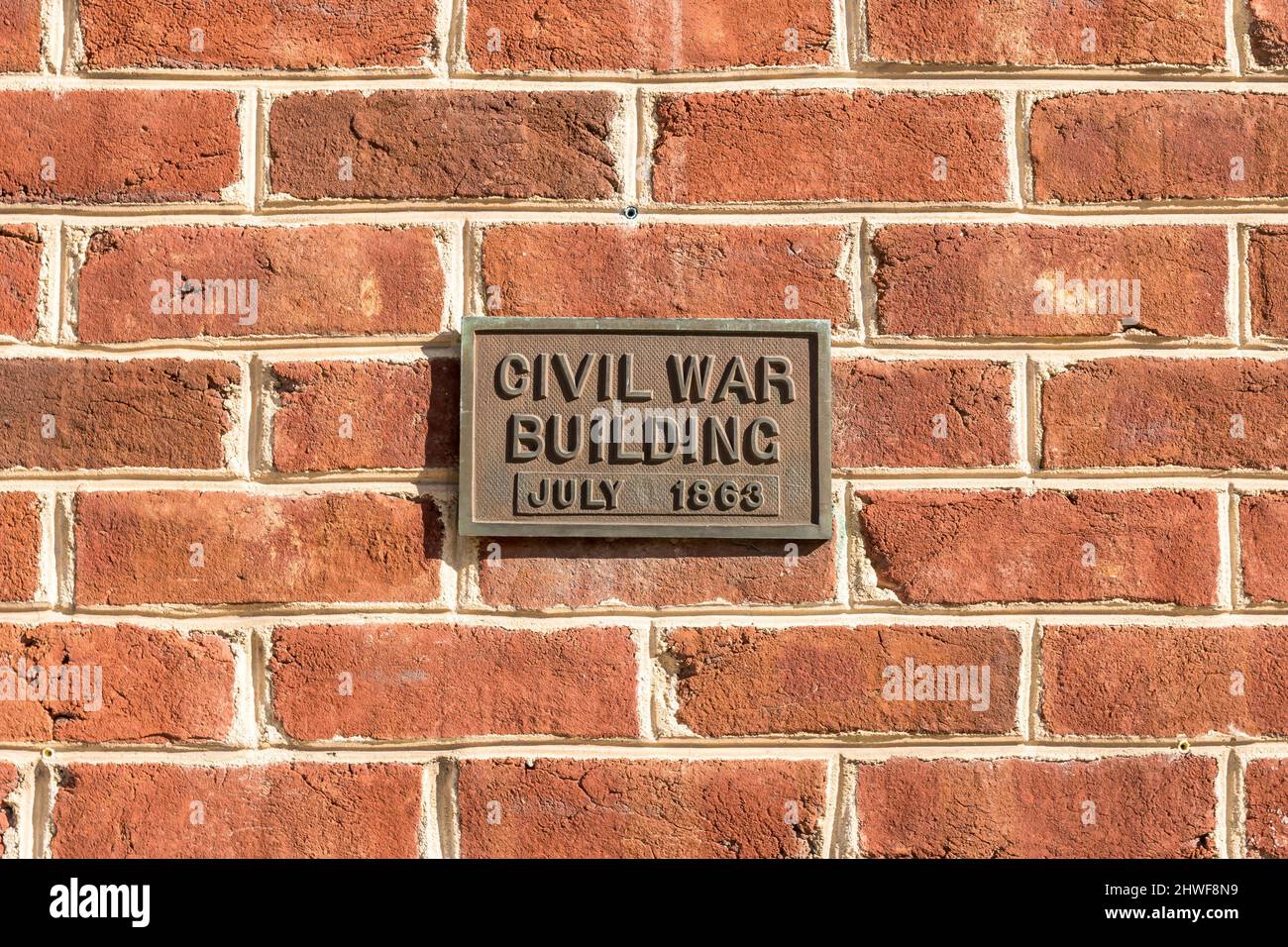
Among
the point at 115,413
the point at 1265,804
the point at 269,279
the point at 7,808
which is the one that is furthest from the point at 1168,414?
the point at 7,808

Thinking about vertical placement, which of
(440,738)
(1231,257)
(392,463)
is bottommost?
(440,738)

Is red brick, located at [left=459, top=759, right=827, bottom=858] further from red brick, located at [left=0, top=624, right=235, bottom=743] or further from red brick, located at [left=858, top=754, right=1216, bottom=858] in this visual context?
red brick, located at [left=0, top=624, right=235, bottom=743]

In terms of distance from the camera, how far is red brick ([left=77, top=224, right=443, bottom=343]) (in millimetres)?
894

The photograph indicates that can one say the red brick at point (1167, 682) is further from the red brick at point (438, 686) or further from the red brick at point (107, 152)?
the red brick at point (107, 152)

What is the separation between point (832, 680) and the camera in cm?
88

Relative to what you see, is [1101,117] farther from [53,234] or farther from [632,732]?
[53,234]

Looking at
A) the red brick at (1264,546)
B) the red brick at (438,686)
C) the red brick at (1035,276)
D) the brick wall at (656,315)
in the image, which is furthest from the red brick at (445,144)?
the red brick at (1264,546)

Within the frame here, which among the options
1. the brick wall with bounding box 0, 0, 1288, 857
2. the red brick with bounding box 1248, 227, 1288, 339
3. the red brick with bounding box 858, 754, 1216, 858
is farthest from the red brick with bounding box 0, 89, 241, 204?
the red brick with bounding box 1248, 227, 1288, 339

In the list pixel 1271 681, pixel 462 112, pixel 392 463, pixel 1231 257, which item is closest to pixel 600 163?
pixel 462 112

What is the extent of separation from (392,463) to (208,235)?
25 cm

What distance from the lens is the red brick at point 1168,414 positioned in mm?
891

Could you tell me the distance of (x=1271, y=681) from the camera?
881 millimetres

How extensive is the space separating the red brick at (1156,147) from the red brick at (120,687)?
2.68 feet

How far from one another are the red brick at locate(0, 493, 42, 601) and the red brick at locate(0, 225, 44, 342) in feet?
A: 0.47
